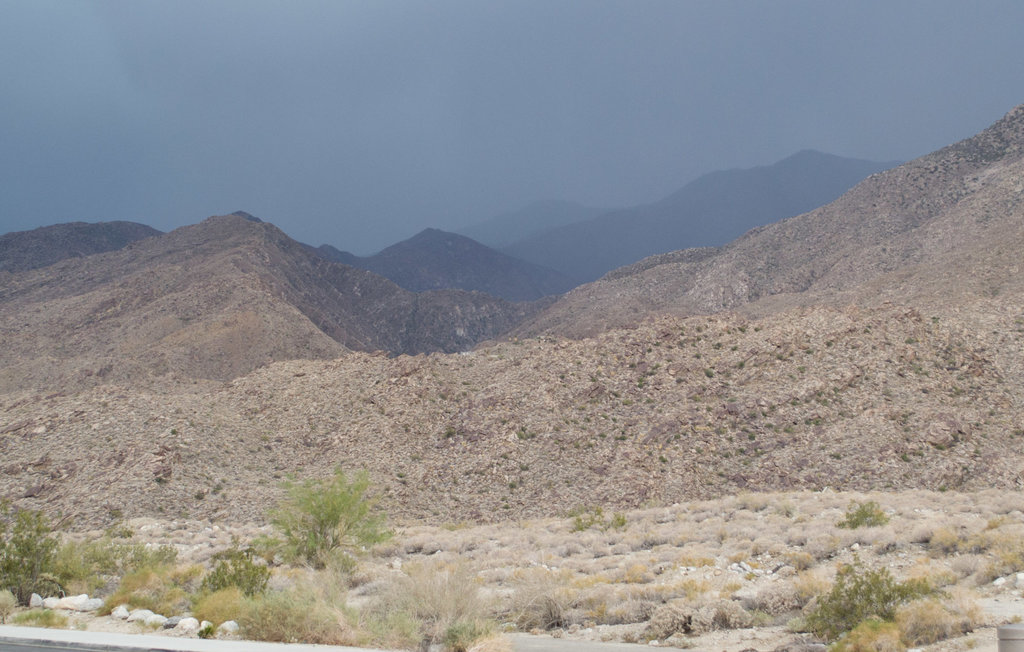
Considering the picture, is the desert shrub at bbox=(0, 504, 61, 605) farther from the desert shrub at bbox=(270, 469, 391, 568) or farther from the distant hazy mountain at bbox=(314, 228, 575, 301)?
the distant hazy mountain at bbox=(314, 228, 575, 301)

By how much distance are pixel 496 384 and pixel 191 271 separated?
54.9 metres

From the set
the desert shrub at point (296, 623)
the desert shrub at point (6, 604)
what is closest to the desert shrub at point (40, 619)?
the desert shrub at point (6, 604)

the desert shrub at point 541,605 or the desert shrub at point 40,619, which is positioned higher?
the desert shrub at point 40,619

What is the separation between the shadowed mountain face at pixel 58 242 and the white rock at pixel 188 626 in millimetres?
115678

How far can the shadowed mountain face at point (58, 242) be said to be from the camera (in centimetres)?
10831

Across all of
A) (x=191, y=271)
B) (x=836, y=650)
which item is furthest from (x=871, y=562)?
(x=191, y=271)

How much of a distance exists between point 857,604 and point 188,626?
32.7ft

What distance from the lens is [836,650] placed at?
28.2 feet

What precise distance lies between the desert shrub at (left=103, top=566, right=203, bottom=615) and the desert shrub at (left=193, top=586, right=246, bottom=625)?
1.37 meters

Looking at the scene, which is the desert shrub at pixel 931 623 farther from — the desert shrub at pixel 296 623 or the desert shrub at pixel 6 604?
the desert shrub at pixel 6 604

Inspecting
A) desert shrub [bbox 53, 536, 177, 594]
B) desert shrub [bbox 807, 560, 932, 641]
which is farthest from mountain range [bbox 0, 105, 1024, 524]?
desert shrub [bbox 807, 560, 932, 641]

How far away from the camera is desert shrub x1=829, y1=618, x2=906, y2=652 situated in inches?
334

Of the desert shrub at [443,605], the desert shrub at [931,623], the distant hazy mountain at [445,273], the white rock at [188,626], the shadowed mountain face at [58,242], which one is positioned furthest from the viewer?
the distant hazy mountain at [445,273]

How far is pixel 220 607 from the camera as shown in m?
11.3
